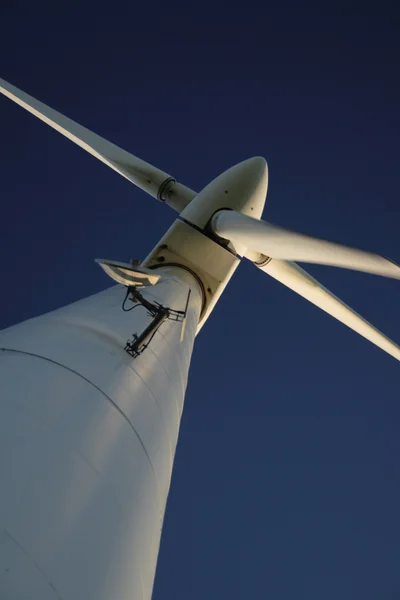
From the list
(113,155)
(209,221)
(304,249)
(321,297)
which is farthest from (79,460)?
(113,155)

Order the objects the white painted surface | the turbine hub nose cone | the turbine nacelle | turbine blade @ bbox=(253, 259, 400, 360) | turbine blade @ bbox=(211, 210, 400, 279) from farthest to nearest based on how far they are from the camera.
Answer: turbine blade @ bbox=(253, 259, 400, 360) → the turbine hub nose cone → the turbine nacelle → turbine blade @ bbox=(211, 210, 400, 279) → the white painted surface

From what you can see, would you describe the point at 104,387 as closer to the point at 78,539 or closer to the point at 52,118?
the point at 78,539

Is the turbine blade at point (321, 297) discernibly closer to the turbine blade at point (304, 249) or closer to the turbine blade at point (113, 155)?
the turbine blade at point (113, 155)

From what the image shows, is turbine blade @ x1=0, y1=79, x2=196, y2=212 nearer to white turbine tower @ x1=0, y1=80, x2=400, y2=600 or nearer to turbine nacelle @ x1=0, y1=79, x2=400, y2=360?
turbine nacelle @ x1=0, y1=79, x2=400, y2=360

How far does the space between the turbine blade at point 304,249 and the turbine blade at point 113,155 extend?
7.72m

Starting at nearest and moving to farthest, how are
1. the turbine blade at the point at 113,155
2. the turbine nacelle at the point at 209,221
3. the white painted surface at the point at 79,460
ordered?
the white painted surface at the point at 79,460, the turbine nacelle at the point at 209,221, the turbine blade at the point at 113,155

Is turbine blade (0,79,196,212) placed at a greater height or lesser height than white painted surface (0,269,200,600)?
greater

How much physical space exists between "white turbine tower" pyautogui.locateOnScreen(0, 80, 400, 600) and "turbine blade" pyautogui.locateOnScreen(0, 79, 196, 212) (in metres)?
6.98

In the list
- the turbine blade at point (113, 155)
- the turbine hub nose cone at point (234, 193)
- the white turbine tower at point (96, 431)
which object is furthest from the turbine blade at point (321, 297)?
the white turbine tower at point (96, 431)

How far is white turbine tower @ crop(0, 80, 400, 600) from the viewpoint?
9.68ft

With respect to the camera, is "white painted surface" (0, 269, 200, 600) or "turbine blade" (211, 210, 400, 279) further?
"turbine blade" (211, 210, 400, 279)

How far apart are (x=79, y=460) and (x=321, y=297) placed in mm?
12508

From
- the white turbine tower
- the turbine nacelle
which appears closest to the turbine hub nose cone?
the turbine nacelle

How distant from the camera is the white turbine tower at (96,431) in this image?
2951 millimetres
